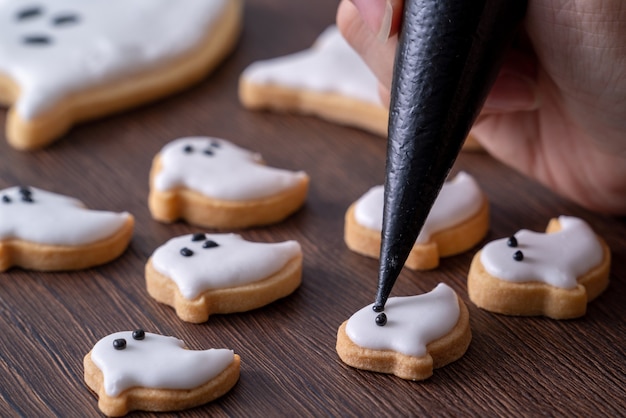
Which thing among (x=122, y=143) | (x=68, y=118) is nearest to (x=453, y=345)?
(x=122, y=143)

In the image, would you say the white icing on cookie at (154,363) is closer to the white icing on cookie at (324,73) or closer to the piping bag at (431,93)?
the piping bag at (431,93)

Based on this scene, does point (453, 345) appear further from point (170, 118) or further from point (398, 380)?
point (170, 118)

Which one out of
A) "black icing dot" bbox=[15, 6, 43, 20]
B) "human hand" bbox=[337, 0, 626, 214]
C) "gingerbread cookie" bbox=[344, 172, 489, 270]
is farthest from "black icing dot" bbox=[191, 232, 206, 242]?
"black icing dot" bbox=[15, 6, 43, 20]

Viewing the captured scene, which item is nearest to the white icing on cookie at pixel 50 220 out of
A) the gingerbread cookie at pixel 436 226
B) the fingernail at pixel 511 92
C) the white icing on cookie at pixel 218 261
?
the white icing on cookie at pixel 218 261

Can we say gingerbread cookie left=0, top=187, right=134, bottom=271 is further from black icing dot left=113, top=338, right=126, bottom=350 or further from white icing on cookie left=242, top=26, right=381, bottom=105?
white icing on cookie left=242, top=26, right=381, bottom=105

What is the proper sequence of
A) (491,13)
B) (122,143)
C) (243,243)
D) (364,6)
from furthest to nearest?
(122,143), (243,243), (364,6), (491,13)

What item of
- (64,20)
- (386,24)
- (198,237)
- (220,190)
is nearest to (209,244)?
(198,237)
